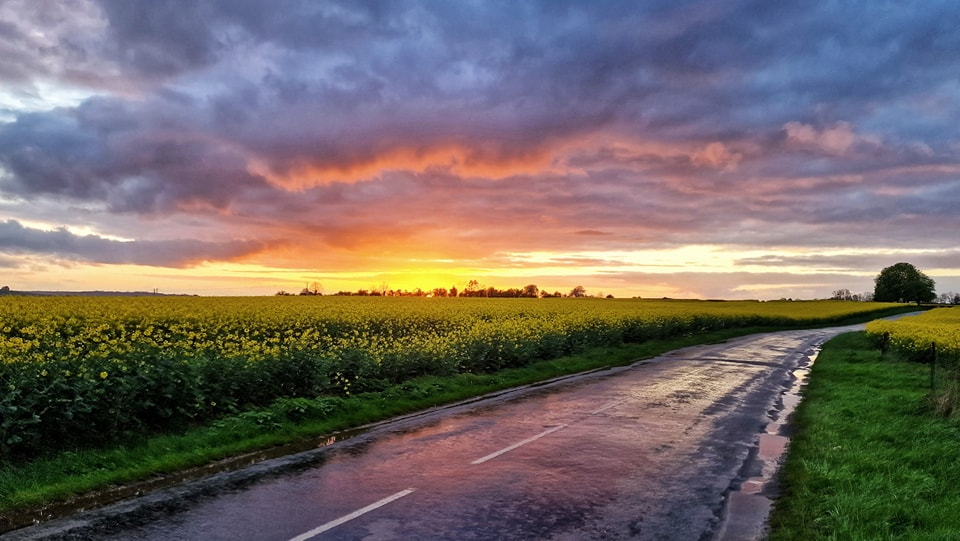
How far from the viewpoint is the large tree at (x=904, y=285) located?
157m

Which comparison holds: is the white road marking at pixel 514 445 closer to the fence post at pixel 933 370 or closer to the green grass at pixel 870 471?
the green grass at pixel 870 471

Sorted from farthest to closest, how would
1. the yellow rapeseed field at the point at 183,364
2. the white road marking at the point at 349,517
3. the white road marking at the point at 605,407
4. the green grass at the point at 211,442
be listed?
the white road marking at the point at 605,407, the yellow rapeseed field at the point at 183,364, the green grass at the point at 211,442, the white road marking at the point at 349,517

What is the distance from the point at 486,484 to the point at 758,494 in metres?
3.75

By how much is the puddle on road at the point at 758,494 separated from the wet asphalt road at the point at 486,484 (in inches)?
6.6

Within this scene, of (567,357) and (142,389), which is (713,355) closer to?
(567,357)

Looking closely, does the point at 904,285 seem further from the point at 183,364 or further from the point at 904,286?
the point at 183,364

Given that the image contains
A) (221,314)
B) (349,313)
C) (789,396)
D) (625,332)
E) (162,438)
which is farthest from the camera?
(625,332)

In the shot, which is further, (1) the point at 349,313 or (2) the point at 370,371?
(1) the point at 349,313

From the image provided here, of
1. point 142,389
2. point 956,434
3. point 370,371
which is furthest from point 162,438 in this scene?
point 956,434

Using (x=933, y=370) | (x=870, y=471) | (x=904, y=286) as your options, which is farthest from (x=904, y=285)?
(x=870, y=471)

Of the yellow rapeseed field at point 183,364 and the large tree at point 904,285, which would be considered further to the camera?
the large tree at point 904,285

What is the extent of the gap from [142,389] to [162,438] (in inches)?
38.9

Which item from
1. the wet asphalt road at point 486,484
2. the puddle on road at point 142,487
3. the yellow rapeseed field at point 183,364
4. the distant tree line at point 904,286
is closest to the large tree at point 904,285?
the distant tree line at point 904,286

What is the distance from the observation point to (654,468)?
9.99 meters
